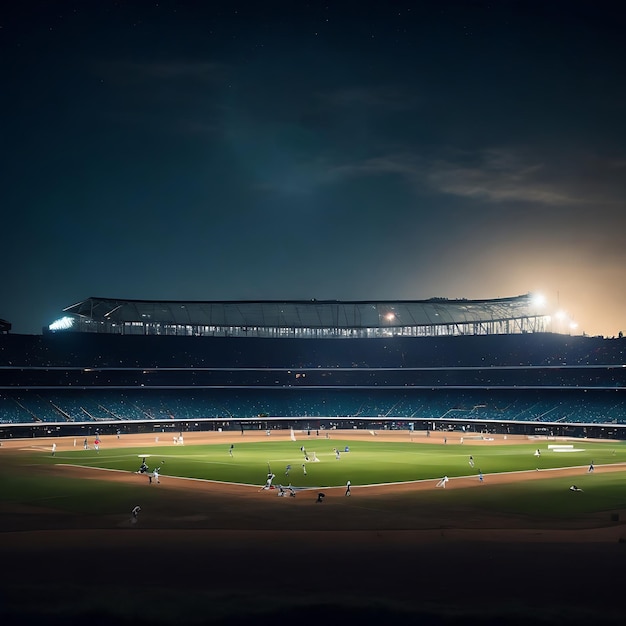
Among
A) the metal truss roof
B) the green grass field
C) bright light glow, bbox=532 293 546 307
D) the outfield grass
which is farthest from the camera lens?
the metal truss roof

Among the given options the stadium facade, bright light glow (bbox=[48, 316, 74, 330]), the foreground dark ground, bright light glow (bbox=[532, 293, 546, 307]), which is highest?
bright light glow (bbox=[48, 316, 74, 330])

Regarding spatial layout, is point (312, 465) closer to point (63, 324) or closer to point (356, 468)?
point (356, 468)

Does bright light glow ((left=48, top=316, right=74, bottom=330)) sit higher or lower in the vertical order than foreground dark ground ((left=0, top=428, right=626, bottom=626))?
higher

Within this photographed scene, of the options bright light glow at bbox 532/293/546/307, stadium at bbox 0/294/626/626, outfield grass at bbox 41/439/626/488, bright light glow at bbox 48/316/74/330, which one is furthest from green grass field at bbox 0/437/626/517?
bright light glow at bbox 48/316/74/330

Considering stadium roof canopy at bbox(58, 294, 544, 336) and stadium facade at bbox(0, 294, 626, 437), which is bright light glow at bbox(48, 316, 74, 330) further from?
stadium roof canopy at bbox(58, 294, 544, 336)

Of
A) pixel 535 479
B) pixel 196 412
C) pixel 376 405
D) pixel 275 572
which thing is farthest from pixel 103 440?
pixel 275 572

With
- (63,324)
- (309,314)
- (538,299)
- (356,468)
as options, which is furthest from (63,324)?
(356,468)

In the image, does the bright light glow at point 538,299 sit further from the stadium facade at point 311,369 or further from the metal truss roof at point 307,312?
the metal truss roof at point 307,312
